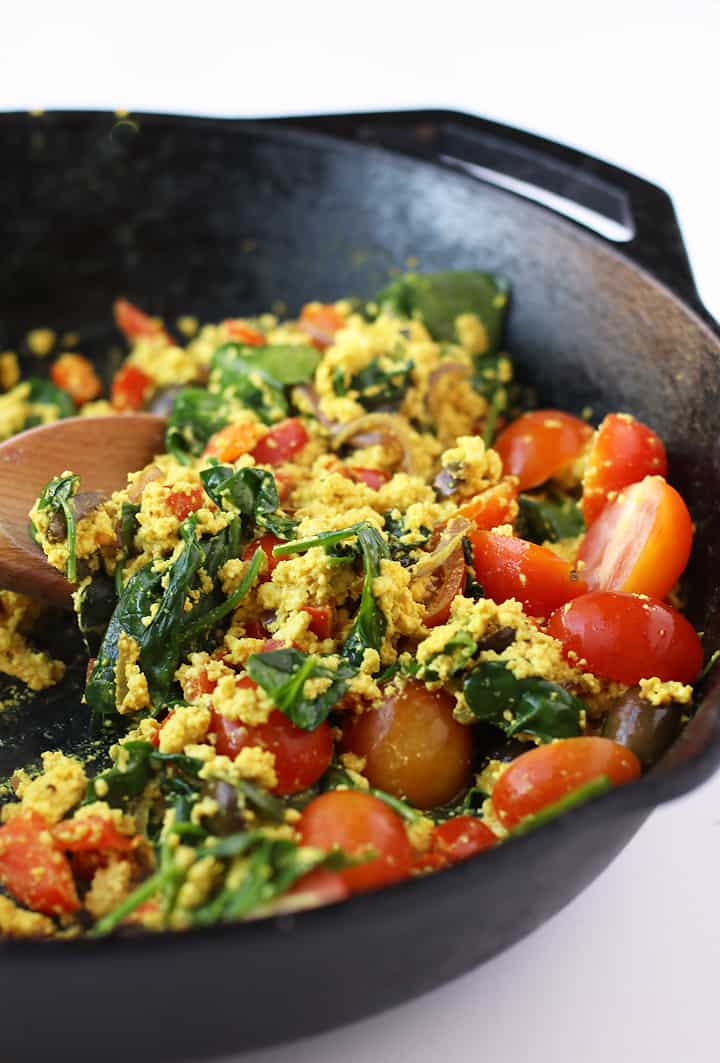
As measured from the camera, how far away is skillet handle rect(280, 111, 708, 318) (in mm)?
2439

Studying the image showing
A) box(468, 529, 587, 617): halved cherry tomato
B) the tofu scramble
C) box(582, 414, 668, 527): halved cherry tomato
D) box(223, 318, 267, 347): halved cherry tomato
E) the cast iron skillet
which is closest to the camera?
the cast iron skillet

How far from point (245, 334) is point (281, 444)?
0.61 meters

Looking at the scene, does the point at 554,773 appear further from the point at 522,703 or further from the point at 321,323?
the point at 321,323

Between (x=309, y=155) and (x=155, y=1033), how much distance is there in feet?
7.28

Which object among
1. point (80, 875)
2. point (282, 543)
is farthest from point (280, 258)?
point (80, 875)

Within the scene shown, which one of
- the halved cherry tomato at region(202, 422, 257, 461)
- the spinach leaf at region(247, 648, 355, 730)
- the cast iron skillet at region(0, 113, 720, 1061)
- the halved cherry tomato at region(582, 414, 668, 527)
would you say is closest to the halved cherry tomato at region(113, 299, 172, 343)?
the cast iron skillet at region(0, 113, 720, 1061)

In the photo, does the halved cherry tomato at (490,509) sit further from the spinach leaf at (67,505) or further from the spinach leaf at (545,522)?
the spinach leaf at (67,505)

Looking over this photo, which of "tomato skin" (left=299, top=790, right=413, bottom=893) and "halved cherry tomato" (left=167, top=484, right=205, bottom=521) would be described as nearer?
"tomato skin" (left=299, top=790, right=413, bottom=893)

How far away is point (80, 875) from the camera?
173 centimetres

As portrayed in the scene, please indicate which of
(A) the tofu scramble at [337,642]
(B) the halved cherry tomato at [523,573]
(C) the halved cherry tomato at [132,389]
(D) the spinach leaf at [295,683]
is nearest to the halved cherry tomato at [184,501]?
(A) the tofu scramble at [337,642]

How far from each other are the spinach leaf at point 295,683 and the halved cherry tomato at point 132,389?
1.35 meters

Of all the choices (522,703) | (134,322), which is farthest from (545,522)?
(134,322)

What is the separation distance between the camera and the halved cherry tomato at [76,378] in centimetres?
301

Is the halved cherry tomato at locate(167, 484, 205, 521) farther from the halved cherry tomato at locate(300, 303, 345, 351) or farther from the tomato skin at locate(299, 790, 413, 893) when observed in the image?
the halved cherry tomato at locate(300, 303, 345, 351)
